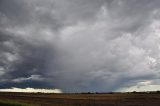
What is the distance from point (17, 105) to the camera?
A: 7181 cm

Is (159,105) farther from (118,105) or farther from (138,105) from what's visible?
(118,105)

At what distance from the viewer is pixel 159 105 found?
7531 centimetres

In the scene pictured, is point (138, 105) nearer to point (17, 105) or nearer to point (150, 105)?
point (150, 105)

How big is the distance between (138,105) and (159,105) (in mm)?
5939

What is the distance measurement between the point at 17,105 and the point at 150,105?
113 feet

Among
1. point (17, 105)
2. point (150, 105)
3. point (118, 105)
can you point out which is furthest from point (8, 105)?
point (150, 105)

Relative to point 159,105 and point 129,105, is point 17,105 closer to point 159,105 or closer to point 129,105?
point 129,105

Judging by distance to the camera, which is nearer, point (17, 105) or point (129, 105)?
point (17, 105)

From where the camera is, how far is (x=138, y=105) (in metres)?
78.8

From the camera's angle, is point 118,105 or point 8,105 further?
point 118,105

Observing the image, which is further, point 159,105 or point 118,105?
point 118,105

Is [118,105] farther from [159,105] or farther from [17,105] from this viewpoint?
[17,105]

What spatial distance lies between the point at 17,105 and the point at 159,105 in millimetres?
36364

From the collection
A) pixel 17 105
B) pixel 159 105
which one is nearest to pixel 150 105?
pixel 159 105
